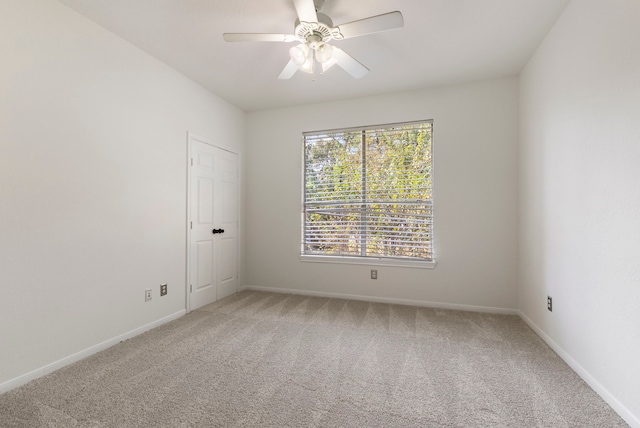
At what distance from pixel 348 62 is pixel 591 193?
1.95 m

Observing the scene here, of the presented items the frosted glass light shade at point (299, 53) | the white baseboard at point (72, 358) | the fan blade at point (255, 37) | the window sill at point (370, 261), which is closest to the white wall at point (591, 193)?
the window sill at point (370, 261)

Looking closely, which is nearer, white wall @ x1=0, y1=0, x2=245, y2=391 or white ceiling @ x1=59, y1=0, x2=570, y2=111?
white wall @ x1=0, y1=0, x2=245, y2=391

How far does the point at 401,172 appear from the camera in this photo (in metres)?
3.64

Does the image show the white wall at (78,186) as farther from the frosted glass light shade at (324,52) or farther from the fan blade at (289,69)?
the frosted glass light shade at (324,52)

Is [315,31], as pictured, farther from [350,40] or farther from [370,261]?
[370,261]

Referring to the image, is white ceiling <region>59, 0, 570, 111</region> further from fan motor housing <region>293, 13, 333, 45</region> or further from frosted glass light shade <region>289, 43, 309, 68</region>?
frosted glass light shade <region>289, 43, 309, 68</region>

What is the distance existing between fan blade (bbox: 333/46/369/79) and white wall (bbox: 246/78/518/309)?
129cm

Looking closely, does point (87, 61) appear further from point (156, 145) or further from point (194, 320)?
point (194, 320)

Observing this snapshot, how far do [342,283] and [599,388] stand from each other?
2519 mm

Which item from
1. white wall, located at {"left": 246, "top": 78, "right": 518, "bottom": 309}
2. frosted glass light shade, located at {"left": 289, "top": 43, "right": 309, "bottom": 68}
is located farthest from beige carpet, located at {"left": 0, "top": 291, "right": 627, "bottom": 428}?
frosted glass light shade, located at {"left": 289, "top": 43, "right": 309, "bottom": 68}

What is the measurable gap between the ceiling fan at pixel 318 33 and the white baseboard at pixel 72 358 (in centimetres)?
259

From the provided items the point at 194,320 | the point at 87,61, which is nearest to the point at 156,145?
the point at 87,61

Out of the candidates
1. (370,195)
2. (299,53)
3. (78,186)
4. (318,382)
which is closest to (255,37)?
(299,53)

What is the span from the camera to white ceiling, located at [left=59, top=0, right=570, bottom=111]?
7.06 ft
